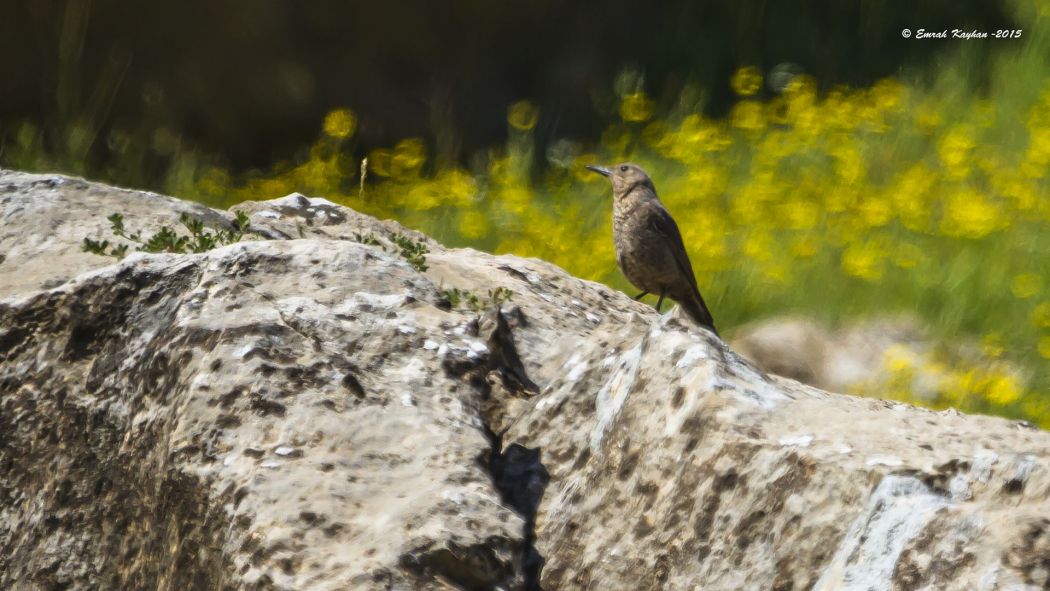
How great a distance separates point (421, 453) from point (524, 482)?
327 mm

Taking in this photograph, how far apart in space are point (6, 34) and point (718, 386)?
235 inches

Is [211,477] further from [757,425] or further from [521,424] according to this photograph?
[757,425]

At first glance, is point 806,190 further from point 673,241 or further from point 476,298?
point 476,298

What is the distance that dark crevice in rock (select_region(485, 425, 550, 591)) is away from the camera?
10.1 ft

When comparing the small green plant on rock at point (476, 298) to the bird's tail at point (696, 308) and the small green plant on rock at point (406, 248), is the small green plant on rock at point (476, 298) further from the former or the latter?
the bird's tail at point (696, 308)

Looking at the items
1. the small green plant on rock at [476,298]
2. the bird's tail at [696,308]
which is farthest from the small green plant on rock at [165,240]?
the bird's tail at [696,308]

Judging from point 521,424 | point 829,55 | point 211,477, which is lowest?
point 211,477

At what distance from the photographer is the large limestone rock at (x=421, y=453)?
264cm

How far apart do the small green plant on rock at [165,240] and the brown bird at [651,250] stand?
221cm

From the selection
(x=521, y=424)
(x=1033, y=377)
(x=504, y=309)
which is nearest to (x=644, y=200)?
(x=1033, y=377)

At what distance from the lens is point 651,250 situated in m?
5.86

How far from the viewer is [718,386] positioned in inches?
117

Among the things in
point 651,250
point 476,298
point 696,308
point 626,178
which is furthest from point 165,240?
point 696,308

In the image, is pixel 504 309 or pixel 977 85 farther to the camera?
pixel 977 85
